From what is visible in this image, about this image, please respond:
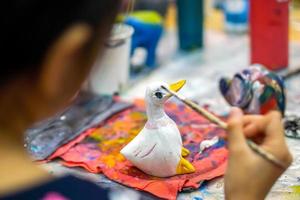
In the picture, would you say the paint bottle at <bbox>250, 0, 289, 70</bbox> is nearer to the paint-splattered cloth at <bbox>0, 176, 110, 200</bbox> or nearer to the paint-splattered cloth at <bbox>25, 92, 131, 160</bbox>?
the paint-splattered cloth at <bbox>25, 92, 131, 160</bbox>

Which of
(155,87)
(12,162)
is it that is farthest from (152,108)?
(12,162)

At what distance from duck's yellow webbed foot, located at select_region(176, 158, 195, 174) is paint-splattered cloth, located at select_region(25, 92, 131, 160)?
0.14 metres

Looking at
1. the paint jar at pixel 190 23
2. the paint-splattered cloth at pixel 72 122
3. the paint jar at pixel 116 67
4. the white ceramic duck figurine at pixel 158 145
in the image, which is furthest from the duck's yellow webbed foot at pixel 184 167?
the paint jar at pixel 190 23

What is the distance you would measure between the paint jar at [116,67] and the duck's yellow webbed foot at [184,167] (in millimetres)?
286

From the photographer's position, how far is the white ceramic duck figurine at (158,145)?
640 mm

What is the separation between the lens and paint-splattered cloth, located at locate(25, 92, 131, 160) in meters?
0.73

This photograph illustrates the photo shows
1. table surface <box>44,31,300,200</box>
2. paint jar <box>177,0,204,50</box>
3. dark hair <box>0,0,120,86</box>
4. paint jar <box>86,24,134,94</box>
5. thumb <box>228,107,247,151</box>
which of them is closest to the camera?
dark hair <box>0,0,120,86</box>

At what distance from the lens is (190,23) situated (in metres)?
1.13

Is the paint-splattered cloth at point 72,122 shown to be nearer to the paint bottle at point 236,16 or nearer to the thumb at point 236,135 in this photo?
the thumb at point 236,135

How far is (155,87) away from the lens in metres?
0.64

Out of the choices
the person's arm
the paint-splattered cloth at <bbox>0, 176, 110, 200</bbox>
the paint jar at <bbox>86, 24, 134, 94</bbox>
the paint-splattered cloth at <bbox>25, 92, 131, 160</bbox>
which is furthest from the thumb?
the paint jar at <bbox>86, 24, 134, 94</bbox>

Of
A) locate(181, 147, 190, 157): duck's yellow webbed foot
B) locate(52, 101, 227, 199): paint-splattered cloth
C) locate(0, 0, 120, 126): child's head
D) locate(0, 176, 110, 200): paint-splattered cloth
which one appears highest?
locate(0, 0, 120, 126): child's head

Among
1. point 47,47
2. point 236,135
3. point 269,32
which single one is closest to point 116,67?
point 269,32

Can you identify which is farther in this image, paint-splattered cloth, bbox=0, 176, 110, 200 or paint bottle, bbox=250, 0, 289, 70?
paint bottle, bbox=250, 0, 289, 70
